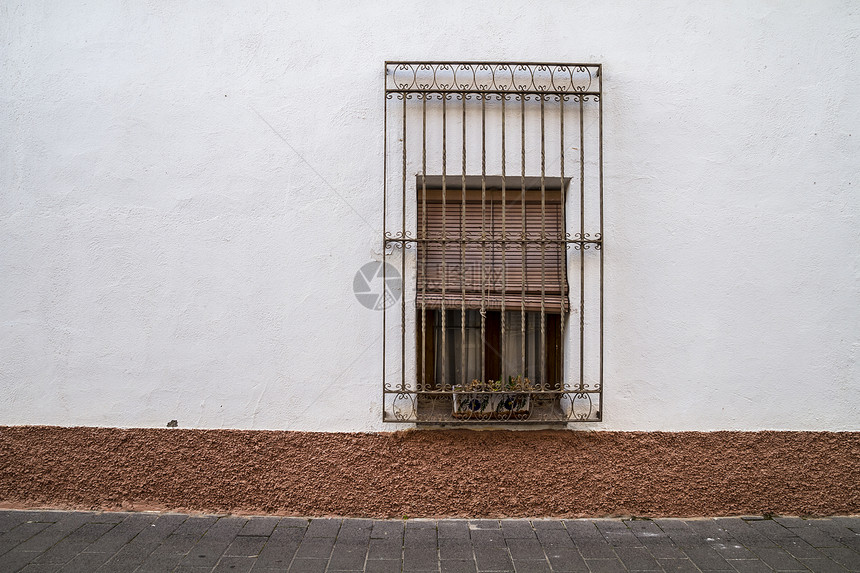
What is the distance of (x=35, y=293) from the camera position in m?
3.79

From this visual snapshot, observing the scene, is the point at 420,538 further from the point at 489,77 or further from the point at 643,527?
the point at 489,77

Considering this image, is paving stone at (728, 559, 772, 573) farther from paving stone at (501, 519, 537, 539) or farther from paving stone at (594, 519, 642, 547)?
paving stone at (501, 519, 537, 539)

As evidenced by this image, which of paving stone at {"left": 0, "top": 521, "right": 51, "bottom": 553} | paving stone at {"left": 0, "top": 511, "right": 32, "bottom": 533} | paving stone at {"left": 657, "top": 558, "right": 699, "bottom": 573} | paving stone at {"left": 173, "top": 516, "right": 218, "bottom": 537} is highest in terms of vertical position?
paving stone at {"left": 0, "top": 511, "right": 32, "bottom": 533}

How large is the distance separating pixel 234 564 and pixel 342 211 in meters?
2.23

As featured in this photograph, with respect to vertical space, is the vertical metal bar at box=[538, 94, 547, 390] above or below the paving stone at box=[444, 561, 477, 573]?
above

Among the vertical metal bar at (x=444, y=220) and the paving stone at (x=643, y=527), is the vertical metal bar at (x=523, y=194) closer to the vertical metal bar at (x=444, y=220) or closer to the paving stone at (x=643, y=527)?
the vertical metal bar at (x=444, y=220)

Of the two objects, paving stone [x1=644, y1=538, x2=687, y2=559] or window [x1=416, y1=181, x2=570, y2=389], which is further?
window [x1=416, y1=181, x2=570, y2=389]

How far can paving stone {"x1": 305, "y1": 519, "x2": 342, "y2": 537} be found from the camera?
11.4 feet

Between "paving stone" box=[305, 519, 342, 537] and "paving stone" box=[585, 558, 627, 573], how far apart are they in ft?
5.04

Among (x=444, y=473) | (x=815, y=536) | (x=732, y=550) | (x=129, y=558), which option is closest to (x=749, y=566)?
(x=732, y=550)

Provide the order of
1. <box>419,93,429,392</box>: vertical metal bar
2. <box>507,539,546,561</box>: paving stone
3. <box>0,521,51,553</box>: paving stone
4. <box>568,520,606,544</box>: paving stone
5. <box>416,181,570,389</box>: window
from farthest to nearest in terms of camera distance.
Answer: <box>416,181,570,389</box>: window → <box>419,93,429,392</box>: vertical metal bar → <box>568,520,606,544</box>: paving stone → <box>0,521,51,553</box>: paving stone → <box>507,539,546,561</box>: paving stone

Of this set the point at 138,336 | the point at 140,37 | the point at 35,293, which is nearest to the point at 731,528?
the point at 138,336

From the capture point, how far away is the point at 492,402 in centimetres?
379

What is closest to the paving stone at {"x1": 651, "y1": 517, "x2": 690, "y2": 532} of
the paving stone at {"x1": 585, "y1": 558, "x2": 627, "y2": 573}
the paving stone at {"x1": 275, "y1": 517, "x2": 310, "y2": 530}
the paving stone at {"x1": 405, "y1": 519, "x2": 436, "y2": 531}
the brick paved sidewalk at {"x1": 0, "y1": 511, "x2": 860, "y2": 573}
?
the brick paved sidewalk at {"x1": 0, "y1": 511, "x2": 860, "y2": 573}
